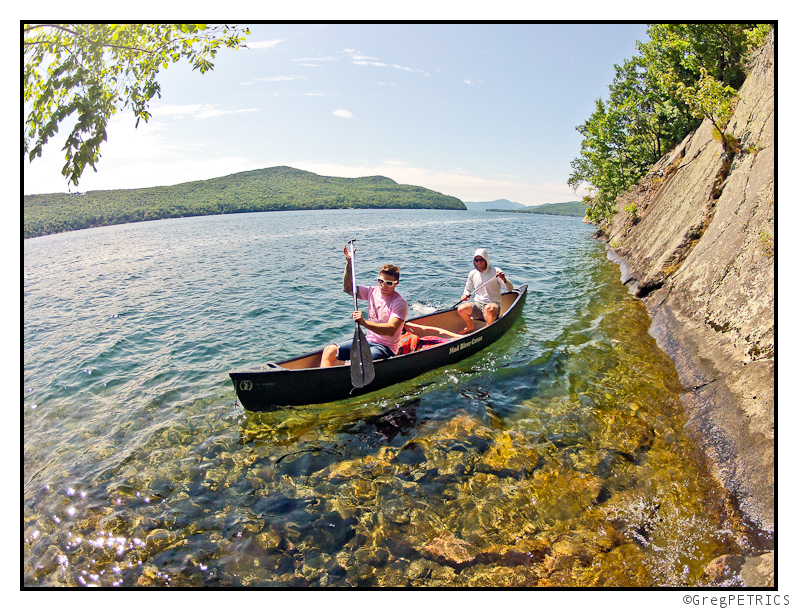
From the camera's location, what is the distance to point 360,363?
741 centimetres

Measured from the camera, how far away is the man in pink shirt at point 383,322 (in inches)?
308

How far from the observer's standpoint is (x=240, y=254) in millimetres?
31781

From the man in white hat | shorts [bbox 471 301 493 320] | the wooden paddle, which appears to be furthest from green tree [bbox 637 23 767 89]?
the wooden paddle

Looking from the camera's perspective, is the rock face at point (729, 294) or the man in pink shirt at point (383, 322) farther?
the man in pink shirt at point (383, 322)

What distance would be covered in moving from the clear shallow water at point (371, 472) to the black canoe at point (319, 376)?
0.31 meters

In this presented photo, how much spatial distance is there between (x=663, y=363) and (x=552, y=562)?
622 cm

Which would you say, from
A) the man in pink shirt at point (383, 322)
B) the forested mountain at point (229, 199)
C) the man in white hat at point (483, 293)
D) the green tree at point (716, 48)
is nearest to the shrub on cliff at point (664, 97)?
the green tree at point (716, 48)

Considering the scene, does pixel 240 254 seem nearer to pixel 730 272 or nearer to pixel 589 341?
pixel 589 341

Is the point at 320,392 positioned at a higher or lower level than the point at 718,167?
lower

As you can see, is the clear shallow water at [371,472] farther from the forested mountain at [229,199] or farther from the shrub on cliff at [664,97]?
the forested mountain at [229,199]

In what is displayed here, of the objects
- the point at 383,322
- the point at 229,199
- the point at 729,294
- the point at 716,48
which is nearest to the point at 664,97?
the point at 716,48

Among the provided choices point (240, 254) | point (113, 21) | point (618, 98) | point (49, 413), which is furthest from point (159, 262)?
point (618, 98)

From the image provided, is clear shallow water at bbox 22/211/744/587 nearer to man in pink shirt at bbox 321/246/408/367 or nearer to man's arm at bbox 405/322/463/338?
man in pink shirt at bbox 321/246/408/367

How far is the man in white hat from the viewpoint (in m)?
11.1
